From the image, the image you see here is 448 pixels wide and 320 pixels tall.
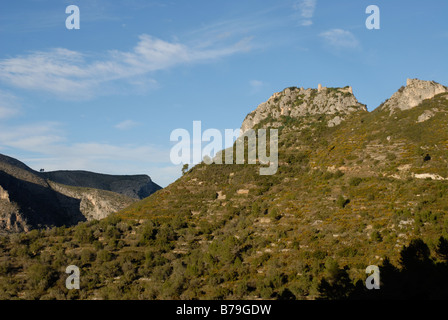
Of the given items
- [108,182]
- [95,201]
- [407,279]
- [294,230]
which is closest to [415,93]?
[294,230]

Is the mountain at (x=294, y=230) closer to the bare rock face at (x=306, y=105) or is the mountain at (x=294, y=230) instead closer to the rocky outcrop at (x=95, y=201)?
the bare rock face at (x=306, y=105)

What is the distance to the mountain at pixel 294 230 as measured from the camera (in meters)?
28.9

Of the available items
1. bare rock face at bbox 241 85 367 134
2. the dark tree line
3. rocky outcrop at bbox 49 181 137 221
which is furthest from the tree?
rocky outcrop at bbox 49 181 137 221

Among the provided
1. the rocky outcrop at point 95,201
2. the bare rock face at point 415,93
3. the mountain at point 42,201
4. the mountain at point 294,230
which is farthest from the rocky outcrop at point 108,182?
the bare rock face at point 415,93

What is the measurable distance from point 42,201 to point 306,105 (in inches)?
3035

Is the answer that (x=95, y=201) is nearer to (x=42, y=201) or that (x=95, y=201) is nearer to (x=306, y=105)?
(x=42, y=201)

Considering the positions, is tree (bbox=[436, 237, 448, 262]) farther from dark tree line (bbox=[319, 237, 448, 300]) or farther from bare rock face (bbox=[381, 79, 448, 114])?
bare rock face (bbox=[381, 79, 448, 114])

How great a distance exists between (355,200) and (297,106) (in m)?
47.2

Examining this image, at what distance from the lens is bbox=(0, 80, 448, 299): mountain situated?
94.7 feet

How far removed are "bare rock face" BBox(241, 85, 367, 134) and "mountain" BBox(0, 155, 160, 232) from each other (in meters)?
43.8

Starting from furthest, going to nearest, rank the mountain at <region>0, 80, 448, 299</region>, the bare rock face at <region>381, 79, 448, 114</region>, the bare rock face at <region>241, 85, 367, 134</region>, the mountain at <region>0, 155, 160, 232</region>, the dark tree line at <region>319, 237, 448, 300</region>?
the mountain at <region>0, 155, 160, 232</region>
the bare rock face at <region>241, 85, 367, 134</region>
the bare rock face at <region>381, 79, 448, 114</region>
the mountain at <region>0, 80, 448, 299</region>
the dark tree line at <region>319, 237, 448, 300</region>

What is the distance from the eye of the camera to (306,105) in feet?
281

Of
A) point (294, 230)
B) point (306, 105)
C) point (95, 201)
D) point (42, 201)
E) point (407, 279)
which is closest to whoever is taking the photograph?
point (407, 279)
